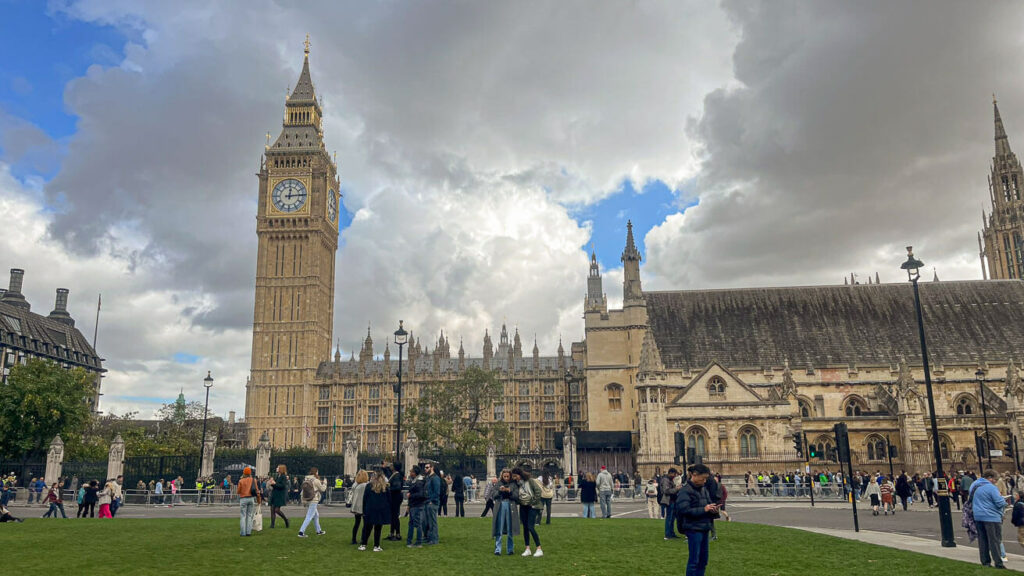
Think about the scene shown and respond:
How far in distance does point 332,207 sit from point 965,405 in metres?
74.6

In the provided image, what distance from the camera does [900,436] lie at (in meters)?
43.2

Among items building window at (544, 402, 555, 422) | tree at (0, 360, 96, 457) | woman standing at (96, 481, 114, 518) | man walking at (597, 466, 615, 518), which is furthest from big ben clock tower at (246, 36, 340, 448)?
man walking at (597, 466, 615, 518)

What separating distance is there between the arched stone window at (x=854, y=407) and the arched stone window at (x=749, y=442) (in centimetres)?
1021

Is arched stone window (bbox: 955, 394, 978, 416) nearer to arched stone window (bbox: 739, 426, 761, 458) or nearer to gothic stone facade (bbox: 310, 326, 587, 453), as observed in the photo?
arched stone window (bbox: 739, 426, 761, 458)

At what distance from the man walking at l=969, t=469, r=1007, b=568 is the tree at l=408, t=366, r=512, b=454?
142 ft

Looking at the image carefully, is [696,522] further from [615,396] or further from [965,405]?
[965,405]

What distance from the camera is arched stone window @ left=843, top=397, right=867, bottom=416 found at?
160 feet

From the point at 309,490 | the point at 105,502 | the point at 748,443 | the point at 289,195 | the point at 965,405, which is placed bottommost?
the point at 105,502

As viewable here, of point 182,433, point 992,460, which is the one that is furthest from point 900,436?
point 182,433

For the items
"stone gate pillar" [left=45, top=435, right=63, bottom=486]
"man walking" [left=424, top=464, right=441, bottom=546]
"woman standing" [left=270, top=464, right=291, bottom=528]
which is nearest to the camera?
"man walking" [left=424, top=464, right=441, bottom=546]

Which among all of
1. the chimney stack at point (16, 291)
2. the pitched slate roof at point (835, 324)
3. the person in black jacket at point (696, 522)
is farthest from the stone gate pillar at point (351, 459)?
the chimney stack at point (16, 291)

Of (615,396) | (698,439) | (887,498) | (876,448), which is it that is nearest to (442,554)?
(887,498)

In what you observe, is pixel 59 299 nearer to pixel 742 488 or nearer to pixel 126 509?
pixel 126 509

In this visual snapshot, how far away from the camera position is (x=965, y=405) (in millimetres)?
47875
